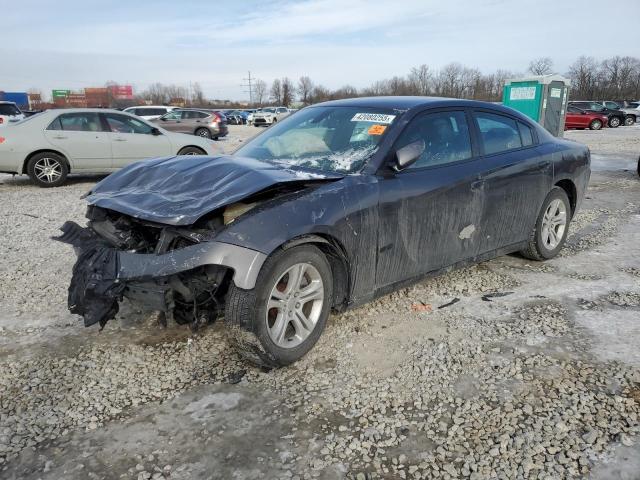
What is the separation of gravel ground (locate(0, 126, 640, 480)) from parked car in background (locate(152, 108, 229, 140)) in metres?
19.6

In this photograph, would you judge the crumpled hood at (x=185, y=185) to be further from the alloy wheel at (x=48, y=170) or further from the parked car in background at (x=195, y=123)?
the parked car in background at (x=195, y=123)

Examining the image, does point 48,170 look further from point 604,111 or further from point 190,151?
point 604,111

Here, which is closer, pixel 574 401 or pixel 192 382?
pixel 574 401

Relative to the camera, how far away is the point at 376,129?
3.79 meters

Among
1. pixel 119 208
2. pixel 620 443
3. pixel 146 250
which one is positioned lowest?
pixel 620 443

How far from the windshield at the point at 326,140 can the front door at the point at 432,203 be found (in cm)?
23

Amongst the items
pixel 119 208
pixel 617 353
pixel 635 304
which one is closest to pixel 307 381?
pixel 119 208

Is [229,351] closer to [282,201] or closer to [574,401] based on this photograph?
[282,201]

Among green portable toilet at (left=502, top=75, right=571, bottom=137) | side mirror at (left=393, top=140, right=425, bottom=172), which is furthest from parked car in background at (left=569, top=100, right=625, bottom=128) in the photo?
side mirror at (left=393, top=140, right=425, bottom=172)

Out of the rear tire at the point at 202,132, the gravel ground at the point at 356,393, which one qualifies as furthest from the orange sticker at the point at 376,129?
the rear tire at the point at 202,132

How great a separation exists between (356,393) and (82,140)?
29.7ft

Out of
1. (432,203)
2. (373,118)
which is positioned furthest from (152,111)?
(432,203)

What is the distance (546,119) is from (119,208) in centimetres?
1498

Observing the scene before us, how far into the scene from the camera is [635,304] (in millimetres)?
4191
